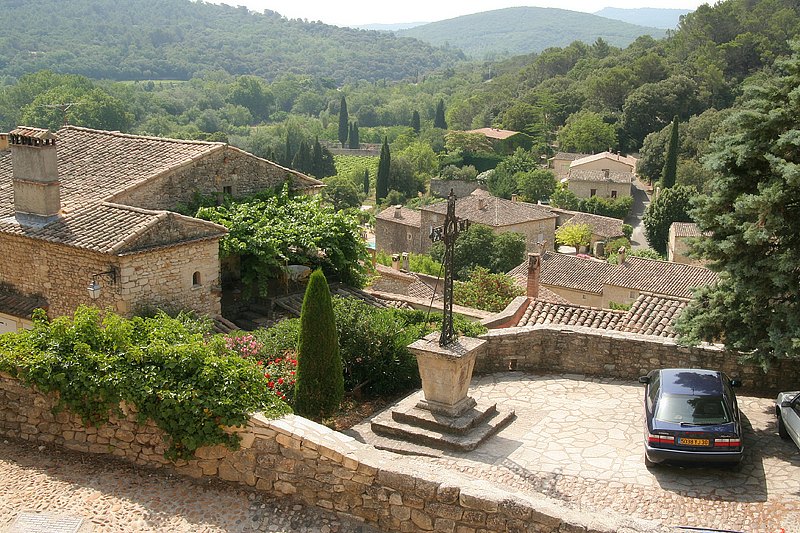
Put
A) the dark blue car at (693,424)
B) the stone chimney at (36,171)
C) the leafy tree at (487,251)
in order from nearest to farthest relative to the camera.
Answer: the dark blue car at (693,424), the stone chimney at (36,171), the leafy tree at (487,251)

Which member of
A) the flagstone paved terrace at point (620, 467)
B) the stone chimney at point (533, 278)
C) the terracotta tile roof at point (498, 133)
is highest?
the flagstone paved terrace at point (620, 467)

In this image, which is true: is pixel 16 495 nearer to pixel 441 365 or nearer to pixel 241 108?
pixel 441 365

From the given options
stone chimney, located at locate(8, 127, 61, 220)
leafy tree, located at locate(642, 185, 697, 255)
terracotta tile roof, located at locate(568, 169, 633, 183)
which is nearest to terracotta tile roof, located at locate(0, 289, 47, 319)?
stone chimney, located at locate(8, 127, 61, 220)

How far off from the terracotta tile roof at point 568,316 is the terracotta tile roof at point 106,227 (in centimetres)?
674

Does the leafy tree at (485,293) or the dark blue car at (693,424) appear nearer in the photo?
the dark blue car at (693,424)

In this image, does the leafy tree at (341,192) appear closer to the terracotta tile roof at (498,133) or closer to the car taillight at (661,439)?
the terracotta tile roof at (498,133)

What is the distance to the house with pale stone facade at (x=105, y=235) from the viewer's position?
14281 millimetres

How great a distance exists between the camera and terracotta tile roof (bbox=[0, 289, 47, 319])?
15.1m

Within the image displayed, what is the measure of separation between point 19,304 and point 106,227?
253 centimetres

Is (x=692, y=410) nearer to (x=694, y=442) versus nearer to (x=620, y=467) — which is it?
(x=694, y=442)

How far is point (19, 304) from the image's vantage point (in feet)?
50.6

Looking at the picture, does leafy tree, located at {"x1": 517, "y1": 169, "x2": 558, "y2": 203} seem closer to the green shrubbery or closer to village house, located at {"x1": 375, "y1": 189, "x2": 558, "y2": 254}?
village house, located at {"x1": 375, "y1": 189, "x2": 558, "y2": 254}

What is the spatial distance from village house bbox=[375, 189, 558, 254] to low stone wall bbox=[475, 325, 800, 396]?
38794 millimetres

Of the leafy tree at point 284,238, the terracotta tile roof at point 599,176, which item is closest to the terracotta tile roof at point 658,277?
the leafy tree at point 284,238
